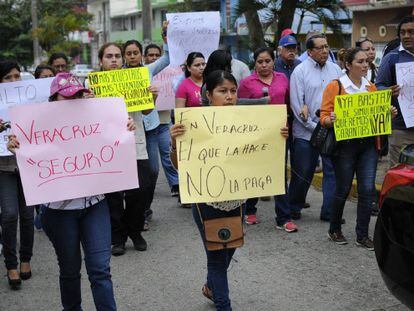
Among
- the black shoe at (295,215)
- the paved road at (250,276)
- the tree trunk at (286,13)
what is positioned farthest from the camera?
the tree trunk at (286,13)

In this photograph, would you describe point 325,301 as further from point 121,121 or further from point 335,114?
point 121,121

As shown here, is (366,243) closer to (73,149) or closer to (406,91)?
(406,91)

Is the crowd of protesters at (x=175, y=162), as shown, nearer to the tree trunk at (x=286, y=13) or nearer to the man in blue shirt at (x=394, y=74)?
the man in blue shirt at (x=394, y=74)

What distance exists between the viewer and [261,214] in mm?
6781

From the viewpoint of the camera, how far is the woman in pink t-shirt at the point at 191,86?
19.9 ft

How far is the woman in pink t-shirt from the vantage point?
606cm

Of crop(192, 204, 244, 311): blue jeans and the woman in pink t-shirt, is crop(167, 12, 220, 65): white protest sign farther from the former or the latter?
crop(192, 204, 244, 311): blue jeans

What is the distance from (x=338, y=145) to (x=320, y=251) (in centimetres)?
100

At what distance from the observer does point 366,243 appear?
5363 mm

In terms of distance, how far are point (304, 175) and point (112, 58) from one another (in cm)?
242

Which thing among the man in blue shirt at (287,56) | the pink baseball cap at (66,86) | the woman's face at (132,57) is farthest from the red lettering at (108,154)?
the man in blue shirt at (287,56)

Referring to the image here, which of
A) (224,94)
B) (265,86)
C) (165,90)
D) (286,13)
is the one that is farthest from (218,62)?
(286,13)

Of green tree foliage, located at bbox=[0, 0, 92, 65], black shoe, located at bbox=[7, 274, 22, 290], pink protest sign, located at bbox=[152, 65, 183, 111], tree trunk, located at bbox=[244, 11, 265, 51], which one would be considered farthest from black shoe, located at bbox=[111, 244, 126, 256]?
green tree foliage, located at bbox=[0, 0, 92, 65]

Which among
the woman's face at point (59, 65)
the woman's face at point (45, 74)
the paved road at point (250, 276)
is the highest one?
the woman's face at point (59, 65)
